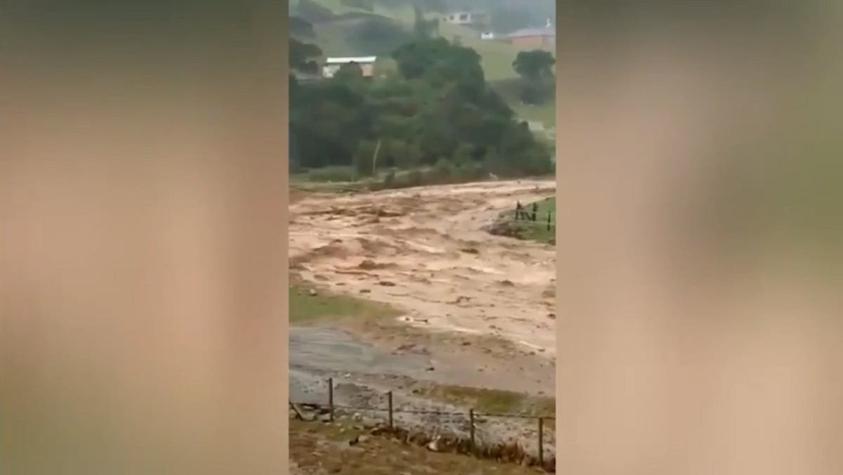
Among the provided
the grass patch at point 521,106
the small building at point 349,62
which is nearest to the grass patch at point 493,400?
the grass patch at point 521,106

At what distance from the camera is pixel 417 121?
6.11 ft

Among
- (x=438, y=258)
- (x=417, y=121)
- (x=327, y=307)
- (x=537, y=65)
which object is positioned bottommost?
(x=327, y=307)

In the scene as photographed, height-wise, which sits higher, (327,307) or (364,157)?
(364,157)

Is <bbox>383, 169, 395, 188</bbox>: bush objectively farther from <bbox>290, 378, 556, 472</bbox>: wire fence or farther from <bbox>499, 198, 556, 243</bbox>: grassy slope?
<bbox>290, 378, 556, 472</bbox>: wire fence

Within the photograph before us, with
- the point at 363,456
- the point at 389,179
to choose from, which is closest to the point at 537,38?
the point at 389,179

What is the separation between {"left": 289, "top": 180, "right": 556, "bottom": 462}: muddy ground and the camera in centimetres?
182

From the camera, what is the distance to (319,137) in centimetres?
189

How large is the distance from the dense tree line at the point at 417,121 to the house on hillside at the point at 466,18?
44 mm

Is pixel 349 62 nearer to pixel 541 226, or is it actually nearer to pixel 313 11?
pixel 313 11

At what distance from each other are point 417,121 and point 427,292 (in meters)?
0.35

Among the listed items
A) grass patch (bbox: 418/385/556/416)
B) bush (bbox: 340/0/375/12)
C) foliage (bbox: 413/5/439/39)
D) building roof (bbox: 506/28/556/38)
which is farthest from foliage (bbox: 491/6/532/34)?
grass patch (bbox: 418/385/556/416)

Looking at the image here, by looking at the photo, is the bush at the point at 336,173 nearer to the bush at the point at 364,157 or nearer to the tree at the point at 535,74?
the bush at the point at 364,157
